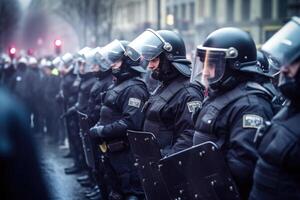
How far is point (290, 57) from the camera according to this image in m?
3.31

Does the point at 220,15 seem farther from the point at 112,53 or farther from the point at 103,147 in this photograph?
the point at 103,147

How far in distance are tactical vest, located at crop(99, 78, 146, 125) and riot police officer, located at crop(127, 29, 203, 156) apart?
0.85m

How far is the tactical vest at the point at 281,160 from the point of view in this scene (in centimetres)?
326

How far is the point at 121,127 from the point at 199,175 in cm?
243

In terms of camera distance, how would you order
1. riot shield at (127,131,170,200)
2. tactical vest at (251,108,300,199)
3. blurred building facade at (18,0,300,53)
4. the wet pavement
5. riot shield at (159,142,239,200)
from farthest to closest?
1. blurred building facade at (18,0,300,53)
2. the wet pavement
3. riot shield at (127,131,170,200)
4. riot shield at (159,142,239,200)
5. tactical vest at (251,108,300,199)

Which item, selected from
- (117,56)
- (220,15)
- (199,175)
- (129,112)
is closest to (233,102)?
(199,175)

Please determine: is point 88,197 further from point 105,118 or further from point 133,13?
point 133,13

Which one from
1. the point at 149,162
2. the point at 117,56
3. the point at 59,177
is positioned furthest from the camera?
the point at 59,177

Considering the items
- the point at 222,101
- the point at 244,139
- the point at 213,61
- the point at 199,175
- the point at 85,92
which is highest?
the point at 213,61

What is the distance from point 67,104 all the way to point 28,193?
2.70 metres

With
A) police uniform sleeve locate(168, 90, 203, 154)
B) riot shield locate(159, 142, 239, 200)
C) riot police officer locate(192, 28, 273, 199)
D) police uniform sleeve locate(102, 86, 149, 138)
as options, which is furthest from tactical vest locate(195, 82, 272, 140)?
police uniform sleeve locate(102, 86, 149, 138)

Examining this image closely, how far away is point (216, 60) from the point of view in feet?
13.9

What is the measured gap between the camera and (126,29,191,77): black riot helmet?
546cm

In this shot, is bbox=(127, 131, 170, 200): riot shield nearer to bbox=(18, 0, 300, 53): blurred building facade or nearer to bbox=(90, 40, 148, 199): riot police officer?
bbox=(90, 40, 148, 199): riot police officer
